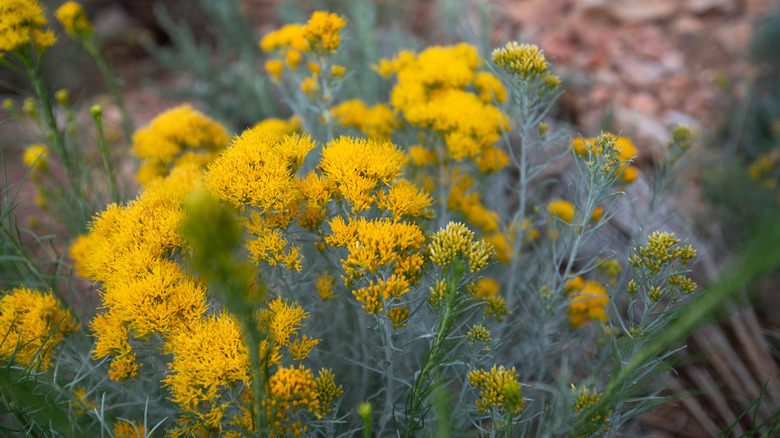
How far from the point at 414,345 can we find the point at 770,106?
15.7ft

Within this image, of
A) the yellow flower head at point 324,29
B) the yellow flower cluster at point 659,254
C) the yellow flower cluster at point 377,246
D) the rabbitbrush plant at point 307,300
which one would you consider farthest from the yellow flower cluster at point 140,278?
the yellow flower cluster at point 659,254

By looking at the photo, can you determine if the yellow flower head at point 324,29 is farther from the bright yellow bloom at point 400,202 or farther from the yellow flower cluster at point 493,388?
the yellow flower cluster at point 493,388

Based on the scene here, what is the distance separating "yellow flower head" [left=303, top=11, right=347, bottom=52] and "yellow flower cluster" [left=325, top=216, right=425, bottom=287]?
1.08 m

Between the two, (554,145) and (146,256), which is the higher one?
(146,256)

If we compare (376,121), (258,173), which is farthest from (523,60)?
(258,173)

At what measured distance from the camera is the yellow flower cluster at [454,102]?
196 cm

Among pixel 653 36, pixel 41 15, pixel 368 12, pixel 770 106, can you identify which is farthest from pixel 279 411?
pixel 653 36

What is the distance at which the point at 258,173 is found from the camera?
1.37 m

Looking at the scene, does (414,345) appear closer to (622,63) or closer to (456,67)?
(456,67)

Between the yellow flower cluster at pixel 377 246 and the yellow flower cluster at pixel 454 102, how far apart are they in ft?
2.50

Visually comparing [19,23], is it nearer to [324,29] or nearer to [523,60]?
[324,29]

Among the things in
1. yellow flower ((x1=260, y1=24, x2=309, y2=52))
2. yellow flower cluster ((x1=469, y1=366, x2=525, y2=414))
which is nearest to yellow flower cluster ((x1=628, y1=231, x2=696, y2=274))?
yellow flower cluster ((x1=469, y1=366, x2=525, y2=414))

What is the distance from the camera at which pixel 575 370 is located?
8.03 feet

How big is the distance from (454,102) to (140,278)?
1419 mm
